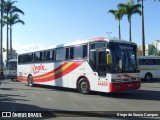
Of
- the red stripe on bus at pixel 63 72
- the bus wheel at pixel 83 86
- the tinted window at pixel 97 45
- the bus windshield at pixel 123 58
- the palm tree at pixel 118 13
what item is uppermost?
the palm tree at pixel 118 13

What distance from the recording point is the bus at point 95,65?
57.6 ft

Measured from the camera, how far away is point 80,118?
11.2m

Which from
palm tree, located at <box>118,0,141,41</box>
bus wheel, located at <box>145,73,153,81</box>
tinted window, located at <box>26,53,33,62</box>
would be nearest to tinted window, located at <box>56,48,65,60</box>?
tinted window, located at <box>26,53,33,62</box>

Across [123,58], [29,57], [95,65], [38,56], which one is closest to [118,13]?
[29,57]

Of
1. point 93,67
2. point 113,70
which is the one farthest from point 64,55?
point 113,70

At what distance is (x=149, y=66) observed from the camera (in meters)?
35.1

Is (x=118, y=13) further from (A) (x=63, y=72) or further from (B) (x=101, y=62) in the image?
(B) (x=101, y=62)

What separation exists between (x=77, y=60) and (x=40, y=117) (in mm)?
8856

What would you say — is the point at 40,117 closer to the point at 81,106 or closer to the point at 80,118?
the point at 80,118

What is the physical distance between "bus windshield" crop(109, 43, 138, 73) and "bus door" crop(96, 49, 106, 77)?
51 centimetres

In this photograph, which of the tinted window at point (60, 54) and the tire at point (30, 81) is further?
the tire at point (30, 81)

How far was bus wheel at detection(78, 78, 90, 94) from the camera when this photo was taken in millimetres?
19411

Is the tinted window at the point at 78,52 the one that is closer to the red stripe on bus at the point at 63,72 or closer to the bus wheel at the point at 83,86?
the red stripe on bus at the point at 63,72

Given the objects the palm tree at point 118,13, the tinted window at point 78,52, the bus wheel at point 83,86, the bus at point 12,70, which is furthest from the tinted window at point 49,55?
the palm tree at point 118,13
